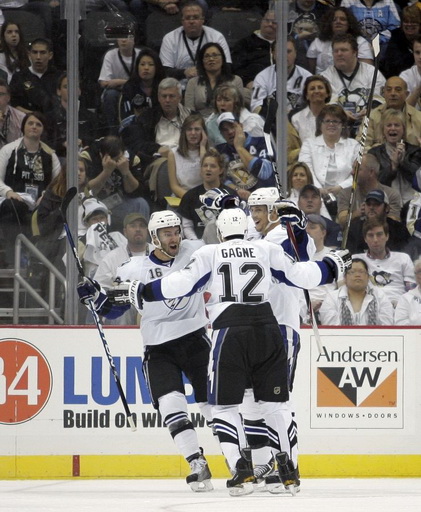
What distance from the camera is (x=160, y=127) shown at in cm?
754

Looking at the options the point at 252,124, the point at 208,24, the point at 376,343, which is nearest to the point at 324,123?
the point at 252,124

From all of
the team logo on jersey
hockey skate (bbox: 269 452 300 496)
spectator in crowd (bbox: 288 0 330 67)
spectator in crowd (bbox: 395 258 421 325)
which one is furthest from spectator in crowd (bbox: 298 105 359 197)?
hockey skate (bbox: 269 452 300 496)

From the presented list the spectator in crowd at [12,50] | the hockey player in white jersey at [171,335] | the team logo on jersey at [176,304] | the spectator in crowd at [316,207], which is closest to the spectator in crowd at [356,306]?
the spectator in crowd at [316,207]

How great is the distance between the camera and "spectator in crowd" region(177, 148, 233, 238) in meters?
7.24

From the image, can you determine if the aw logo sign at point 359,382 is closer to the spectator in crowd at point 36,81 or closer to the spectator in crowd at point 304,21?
the spectator in crowd at point 304,21

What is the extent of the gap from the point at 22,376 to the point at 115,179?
5.31 ft

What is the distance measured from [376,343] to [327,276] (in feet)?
4.79

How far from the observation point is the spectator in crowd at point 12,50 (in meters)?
7.49

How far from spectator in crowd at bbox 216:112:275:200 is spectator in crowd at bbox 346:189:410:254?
2.06 feet

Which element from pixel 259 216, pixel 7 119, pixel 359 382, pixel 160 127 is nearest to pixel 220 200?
pixel 259 216

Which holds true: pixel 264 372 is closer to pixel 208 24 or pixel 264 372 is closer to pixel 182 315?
pixel 182 315

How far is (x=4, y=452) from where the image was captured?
6.23 meters

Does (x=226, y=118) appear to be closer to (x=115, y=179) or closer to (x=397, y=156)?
(x=115, y=179)

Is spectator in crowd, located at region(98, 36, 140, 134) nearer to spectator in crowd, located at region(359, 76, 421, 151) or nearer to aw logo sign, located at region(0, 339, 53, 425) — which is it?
spectator in crowd, located at region(359, 76, 421, 151)
